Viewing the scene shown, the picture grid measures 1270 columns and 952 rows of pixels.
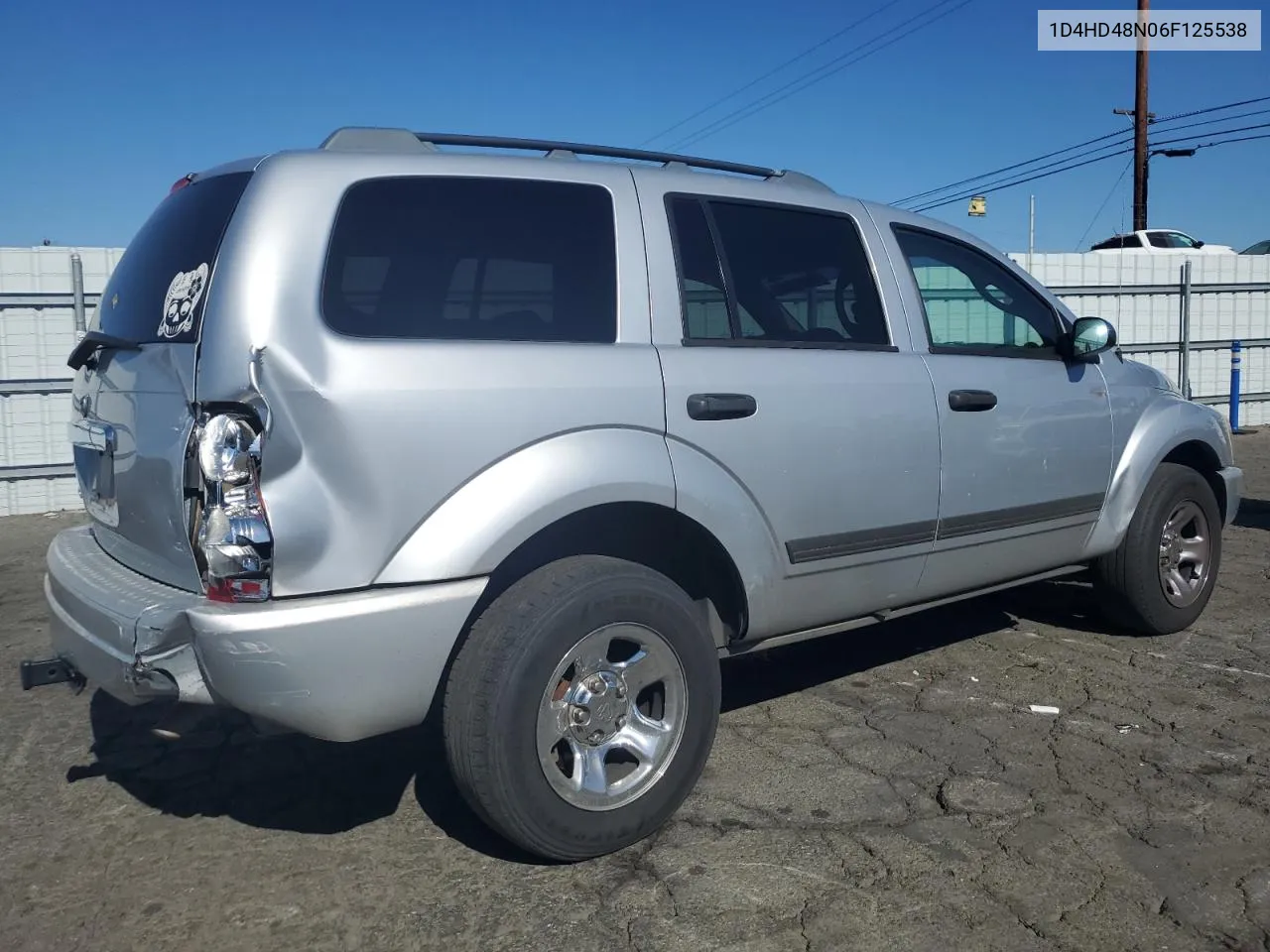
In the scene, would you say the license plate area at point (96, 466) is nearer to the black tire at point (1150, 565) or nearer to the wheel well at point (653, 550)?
the wheel well at point (653, 550)

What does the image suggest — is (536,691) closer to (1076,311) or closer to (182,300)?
(182,300)

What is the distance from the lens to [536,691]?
108 inches

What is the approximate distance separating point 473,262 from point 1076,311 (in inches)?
468

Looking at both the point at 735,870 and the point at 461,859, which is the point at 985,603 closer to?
the point at 735,870

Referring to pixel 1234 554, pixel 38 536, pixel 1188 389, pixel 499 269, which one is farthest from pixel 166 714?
pixel 1188 389

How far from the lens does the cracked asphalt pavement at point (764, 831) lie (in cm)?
267

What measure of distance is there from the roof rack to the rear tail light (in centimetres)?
86

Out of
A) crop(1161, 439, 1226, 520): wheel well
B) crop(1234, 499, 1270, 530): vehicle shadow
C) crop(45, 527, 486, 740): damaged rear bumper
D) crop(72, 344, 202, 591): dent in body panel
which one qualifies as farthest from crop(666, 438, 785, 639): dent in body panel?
crop(1234, 499, 1270, 530): vehicle shadow

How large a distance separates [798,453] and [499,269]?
1.08 meters

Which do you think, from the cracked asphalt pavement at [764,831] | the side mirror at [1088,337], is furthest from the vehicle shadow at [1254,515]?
the side mirror at [1088,337]

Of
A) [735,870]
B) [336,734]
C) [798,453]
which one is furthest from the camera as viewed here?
[798,453]

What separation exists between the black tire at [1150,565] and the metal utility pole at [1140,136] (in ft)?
67.1

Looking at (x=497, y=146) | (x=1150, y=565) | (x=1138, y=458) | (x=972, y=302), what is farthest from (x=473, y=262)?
(x=1150, y=565)

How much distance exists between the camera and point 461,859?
3008 mm
